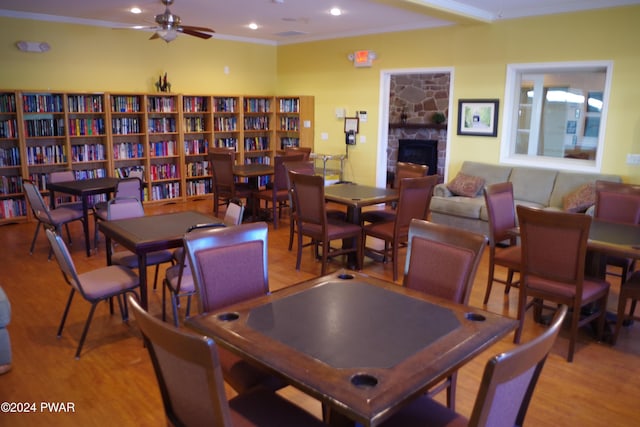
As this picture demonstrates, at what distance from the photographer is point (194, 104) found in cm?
843

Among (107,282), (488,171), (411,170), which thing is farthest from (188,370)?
(488,171)

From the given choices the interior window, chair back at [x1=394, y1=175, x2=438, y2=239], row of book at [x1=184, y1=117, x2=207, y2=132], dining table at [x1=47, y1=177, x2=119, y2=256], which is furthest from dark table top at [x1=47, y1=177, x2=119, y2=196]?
the interior window

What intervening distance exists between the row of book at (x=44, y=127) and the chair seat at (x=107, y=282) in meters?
4.33

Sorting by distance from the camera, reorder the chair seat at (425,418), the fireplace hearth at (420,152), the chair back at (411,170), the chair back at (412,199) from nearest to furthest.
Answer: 1. the chair seat at (425,418)
2. the chair back at (412,199)
3. the chair back at (411,170)
4. the fireplace hearth at (420,152)

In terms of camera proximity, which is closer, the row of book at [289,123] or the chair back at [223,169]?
the chair back at [223,169]

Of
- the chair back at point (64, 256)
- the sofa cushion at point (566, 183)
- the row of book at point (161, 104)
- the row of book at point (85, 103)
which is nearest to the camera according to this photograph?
the chair back at point (64, 256)

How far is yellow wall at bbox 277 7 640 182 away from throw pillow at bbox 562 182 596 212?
0.53 metres

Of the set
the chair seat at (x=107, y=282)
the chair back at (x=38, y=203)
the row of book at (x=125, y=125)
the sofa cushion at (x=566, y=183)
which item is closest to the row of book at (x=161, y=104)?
the row of book at (x=125, y=125)

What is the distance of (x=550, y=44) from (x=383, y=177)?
3.17 metres

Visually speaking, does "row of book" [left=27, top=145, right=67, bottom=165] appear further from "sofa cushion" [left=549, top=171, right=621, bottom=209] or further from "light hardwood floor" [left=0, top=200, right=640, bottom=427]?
"sofa cushion" [left=549, top=171, right=621, bottom=209]

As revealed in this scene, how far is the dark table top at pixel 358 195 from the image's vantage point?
15.3 feet

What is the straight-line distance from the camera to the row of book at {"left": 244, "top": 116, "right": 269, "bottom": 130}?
920cm

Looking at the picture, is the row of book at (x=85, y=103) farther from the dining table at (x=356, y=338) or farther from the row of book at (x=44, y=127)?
the dining table at (x=356, y=338)

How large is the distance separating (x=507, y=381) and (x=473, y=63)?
615cm
